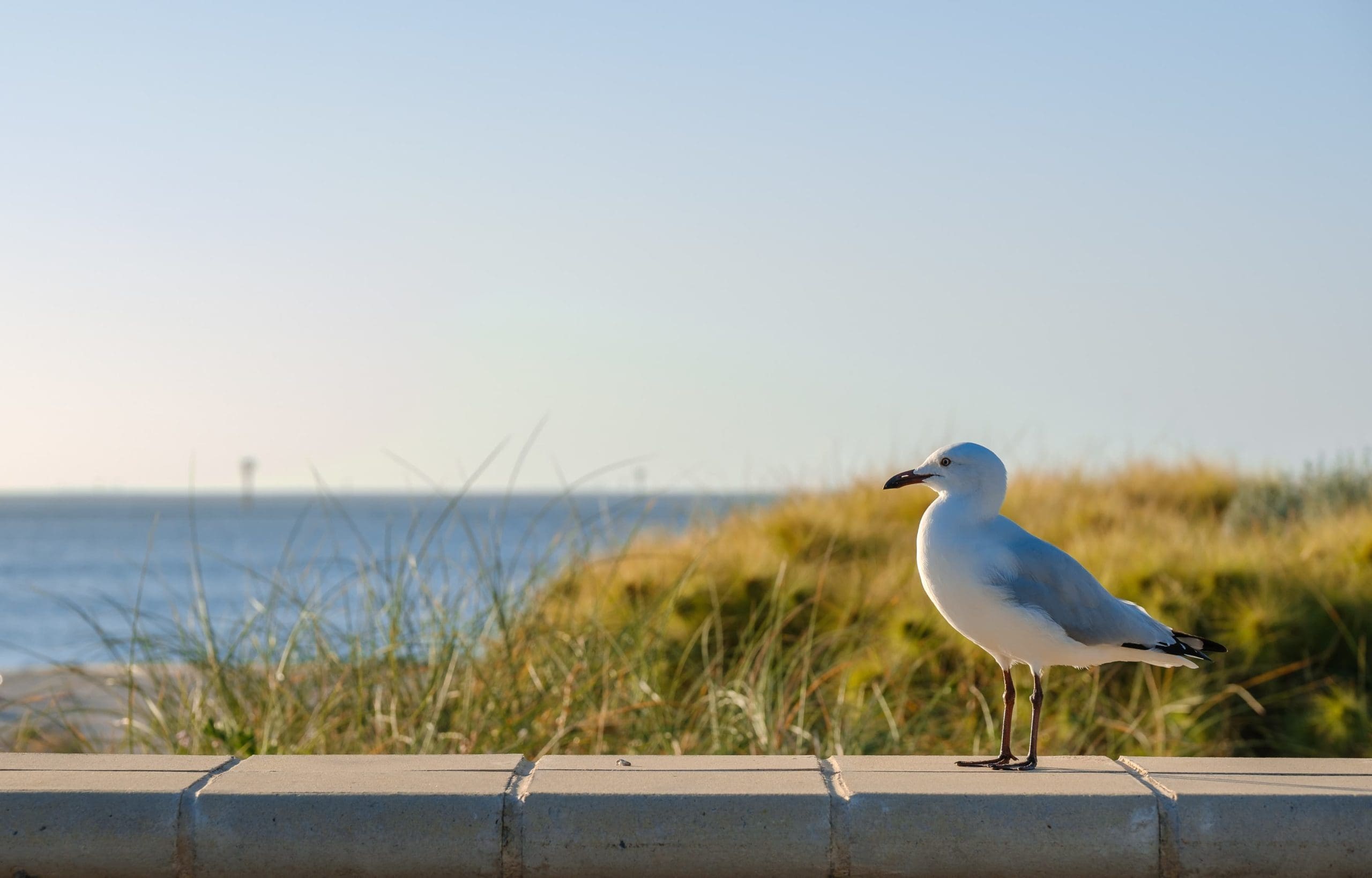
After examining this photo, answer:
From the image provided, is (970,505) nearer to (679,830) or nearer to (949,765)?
(949,765)

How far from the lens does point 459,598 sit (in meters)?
5.91

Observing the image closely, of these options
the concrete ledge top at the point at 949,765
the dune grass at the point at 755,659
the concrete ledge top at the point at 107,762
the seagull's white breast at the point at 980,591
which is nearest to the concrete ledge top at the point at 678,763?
the concrete ledge top at the point at 949,765

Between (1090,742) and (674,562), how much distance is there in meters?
3.28

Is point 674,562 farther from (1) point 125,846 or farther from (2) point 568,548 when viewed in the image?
(1) point 125,846

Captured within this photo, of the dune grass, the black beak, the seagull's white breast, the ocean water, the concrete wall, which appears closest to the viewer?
the concrete wall

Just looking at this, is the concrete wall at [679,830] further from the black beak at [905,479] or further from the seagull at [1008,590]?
the black beak at [905,479]

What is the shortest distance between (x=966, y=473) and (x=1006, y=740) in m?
0.69

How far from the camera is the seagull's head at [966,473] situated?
3.29m

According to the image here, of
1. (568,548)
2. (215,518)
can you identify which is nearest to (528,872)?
(568,548)

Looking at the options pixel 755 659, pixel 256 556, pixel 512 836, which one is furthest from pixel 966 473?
pixel 256 556

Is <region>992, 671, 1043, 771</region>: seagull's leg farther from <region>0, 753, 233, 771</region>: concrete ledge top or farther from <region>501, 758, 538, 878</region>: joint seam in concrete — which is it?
<region>0, 753, 233, 771</region>: concrete ledge top

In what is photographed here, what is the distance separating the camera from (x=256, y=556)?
52906mm

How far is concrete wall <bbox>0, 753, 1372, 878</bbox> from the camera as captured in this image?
9.52ft

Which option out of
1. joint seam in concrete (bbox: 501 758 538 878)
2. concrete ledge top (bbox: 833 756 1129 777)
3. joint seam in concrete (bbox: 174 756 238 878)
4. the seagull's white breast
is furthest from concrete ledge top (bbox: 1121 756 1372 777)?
joint seam in concrete (bbox: 174 756 238 878)
